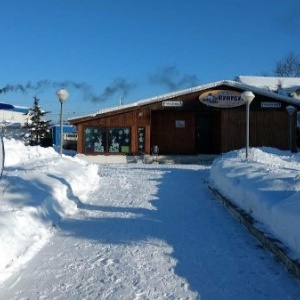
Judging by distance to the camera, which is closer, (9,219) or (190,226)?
(9,219)

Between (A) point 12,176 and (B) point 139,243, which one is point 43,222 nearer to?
(B) point 139,243

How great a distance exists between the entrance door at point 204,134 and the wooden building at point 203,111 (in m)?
1.03

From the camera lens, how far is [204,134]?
93.9 ft

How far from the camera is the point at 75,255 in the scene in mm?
6125

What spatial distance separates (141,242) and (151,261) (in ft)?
3.37

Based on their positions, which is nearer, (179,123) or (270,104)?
(270,104)

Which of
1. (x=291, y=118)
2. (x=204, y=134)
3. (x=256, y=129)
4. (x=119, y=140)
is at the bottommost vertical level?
(x=119, y=140)

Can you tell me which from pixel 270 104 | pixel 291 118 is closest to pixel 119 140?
pixel 270 104

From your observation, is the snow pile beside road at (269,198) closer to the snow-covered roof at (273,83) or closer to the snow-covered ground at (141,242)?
the snow-covered ground at (141,242)

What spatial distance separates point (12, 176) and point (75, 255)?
17.6 feet

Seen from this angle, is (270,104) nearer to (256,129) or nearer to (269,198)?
(256,129)

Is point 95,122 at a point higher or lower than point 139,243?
higher

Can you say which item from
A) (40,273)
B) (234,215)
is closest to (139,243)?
(40,273)

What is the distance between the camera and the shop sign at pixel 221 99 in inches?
1054
